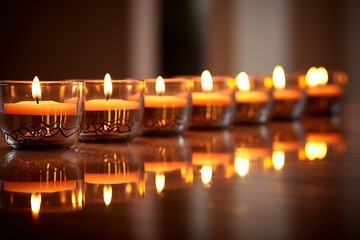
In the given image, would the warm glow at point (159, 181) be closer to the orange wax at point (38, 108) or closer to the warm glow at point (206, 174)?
the warm glow at point (206, 174)

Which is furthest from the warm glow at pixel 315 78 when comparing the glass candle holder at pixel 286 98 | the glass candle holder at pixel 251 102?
the glass candle holder at pixel 251 102

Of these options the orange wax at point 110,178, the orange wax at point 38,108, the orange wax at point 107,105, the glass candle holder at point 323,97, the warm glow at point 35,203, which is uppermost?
the orange wax at point 38,108

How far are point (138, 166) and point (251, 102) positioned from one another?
69 cm

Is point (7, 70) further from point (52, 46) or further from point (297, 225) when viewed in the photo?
point (297, 225)

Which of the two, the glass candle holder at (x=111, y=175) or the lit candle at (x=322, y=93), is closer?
the glass candle holder at (x=111, y=175)

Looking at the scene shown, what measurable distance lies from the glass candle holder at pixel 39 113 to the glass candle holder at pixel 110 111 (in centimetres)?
8

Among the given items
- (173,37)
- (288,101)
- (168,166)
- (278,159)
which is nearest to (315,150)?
(278,159)

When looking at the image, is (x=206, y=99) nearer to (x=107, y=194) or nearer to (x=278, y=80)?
(x=278, y=80)

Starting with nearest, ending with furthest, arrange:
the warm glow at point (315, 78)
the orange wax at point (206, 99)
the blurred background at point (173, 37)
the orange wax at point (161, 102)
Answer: the orange wax at point (161, 102), the orange wax at point (206, 99), the warm glow at point (315, 78), the blurred background at point (173, 37)

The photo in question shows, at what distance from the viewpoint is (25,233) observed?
460 millimetres

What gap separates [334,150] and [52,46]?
3003 mm

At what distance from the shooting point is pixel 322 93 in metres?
1.81

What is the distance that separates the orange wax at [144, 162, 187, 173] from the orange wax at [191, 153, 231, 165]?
0.09 feet

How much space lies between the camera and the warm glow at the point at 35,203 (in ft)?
1.73
